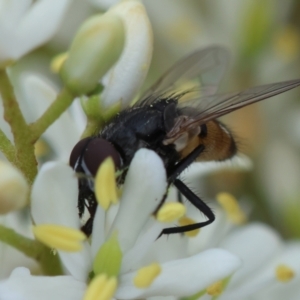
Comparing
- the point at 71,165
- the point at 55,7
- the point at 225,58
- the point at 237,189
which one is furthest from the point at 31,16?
the point at 237,189

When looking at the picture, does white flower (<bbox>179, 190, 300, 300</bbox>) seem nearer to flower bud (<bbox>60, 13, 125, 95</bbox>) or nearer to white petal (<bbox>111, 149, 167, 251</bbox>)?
white petal (<bbox>111, 149, 167, 251</bbox>)

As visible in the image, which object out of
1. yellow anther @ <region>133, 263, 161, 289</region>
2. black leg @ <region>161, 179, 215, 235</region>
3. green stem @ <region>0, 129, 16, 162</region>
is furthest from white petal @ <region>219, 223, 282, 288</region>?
green stem @ <region>0, 129, 16, 162</region>

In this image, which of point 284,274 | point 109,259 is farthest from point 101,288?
point 284,274

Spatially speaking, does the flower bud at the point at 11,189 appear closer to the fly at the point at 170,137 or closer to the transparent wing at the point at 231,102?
the fly at the point at 170,137

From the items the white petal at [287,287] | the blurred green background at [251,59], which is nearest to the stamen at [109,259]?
the white petal at [287,287]

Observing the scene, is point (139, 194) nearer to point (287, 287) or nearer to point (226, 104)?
point (226, 104)

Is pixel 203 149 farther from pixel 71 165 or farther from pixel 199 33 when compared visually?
pixel 199 33
